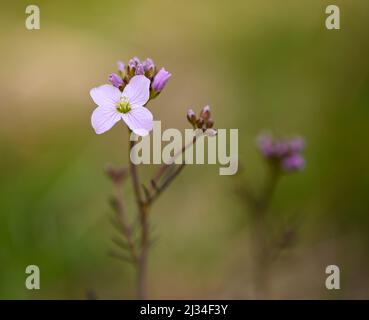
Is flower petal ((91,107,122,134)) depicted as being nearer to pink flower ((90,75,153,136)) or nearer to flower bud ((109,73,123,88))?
pink flower ((90,75,153,136))

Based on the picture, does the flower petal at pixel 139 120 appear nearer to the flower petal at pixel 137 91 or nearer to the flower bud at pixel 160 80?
the flower petal at pixel 137 91

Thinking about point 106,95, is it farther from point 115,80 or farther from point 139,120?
point 139,120

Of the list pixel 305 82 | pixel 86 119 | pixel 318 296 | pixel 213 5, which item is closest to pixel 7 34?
pixel 86 119

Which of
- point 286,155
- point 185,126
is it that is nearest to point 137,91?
point 286,155

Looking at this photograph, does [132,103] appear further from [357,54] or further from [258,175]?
[357,54]

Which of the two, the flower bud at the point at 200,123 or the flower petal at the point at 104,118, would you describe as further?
the flower bud at the point at 200,123


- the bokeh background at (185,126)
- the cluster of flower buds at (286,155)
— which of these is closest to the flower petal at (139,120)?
the cluster of flower buds at (286,155)
